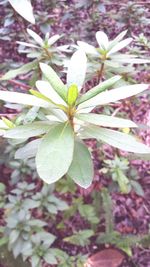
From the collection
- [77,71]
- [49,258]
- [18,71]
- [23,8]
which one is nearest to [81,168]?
[77,71]

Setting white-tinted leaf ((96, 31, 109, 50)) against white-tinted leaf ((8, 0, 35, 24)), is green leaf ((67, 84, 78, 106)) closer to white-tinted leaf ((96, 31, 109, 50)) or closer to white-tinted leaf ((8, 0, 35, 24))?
white-tinted leaf ((8, 0, 35, 24))

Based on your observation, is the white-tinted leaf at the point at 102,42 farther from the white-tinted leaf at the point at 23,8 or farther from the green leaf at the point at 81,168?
the green leaf at the point at 81,168

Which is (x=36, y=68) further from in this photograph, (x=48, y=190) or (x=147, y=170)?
(x=147, y=170)

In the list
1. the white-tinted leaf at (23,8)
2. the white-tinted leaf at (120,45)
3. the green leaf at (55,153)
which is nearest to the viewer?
the green leaf at (55,153)

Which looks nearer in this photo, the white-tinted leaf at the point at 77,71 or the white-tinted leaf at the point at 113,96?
the white-tinted leaf at the point at 113,96

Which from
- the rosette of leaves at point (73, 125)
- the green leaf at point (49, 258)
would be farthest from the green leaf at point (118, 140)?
the green leaf at point (49, 258)

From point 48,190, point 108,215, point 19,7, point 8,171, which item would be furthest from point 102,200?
point 19,7

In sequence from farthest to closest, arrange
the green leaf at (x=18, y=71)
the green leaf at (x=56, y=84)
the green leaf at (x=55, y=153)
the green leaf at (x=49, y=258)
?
the green leaf at (x=49, y=258), the green leaf at (x=18, y=71), the green leaf at (x=56, y=84), the green leaf at (x=55, y=153)
